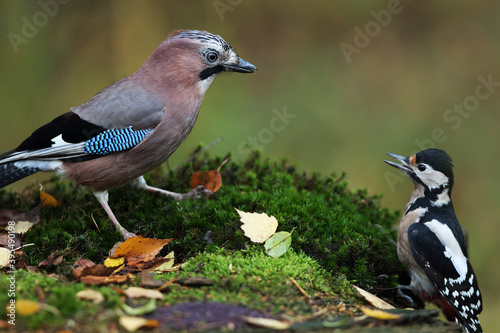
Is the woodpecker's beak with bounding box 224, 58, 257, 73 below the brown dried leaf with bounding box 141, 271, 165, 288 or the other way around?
the other way around

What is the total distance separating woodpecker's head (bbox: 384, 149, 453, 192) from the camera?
4.85 meters

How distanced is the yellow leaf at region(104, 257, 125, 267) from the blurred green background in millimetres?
4227

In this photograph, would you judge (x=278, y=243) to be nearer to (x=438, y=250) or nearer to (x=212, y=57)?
(x=438, y=250)

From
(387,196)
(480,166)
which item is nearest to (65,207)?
(387,196)

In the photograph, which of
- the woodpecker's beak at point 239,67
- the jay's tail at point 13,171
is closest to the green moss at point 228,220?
the jay's tail at point 13,171

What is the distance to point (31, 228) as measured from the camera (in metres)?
4.64

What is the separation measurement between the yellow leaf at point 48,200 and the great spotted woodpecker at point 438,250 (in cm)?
325

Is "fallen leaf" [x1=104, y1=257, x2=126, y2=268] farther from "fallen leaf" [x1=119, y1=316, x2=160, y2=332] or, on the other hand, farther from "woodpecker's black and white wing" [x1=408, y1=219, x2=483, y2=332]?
"woodpecker's black and white wing" [x1=408, y1=219, x2=483, y2=332]

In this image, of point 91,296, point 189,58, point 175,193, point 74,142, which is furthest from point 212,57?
point 91,296

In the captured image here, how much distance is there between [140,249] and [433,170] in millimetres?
2754

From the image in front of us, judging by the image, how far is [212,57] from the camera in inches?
197

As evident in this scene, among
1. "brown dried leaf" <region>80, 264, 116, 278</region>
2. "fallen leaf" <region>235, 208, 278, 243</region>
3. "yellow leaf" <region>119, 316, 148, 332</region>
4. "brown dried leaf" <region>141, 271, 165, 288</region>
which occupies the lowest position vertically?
"brown dried leaf" <region>80, 264, 116, 278</region>

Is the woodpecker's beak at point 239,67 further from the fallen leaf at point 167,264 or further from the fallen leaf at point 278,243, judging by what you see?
the fallen leaf at point 167,264

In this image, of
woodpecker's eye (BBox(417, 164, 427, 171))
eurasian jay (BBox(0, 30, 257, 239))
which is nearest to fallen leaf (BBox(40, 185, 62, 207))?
eurasian jay (BBox(0, 30, 257, 239))
